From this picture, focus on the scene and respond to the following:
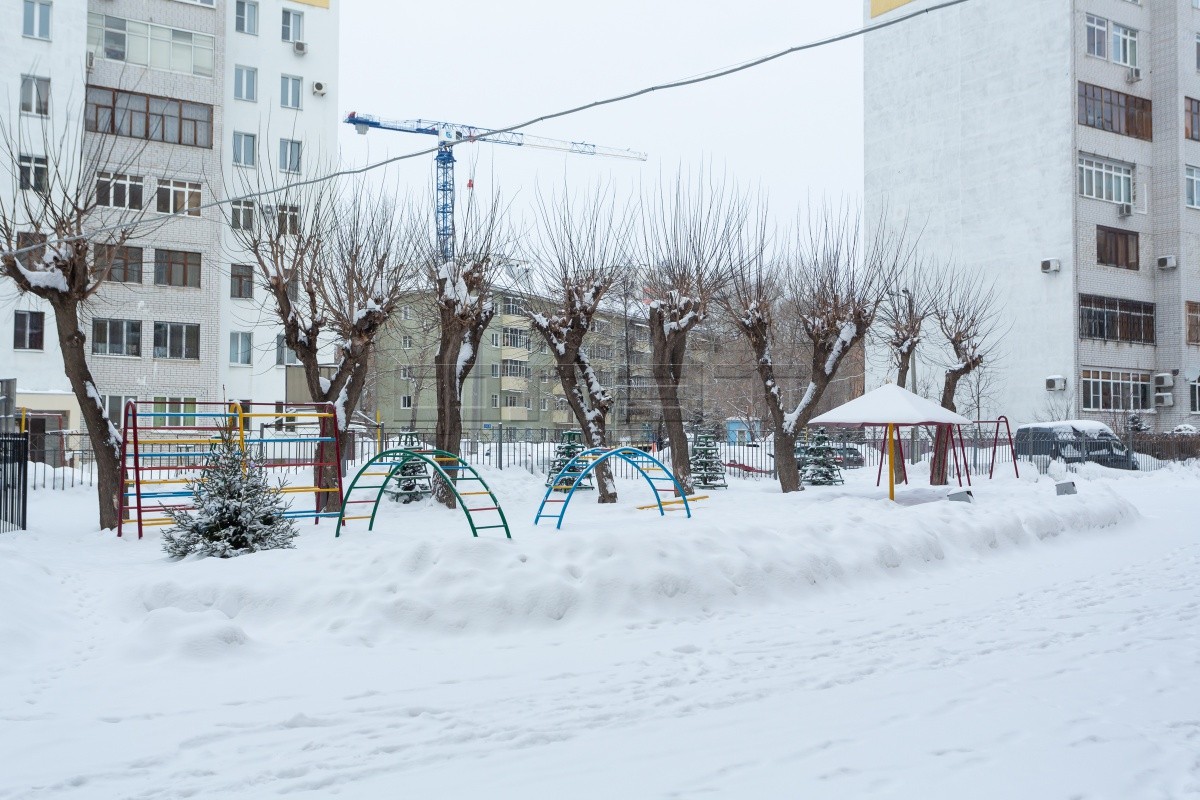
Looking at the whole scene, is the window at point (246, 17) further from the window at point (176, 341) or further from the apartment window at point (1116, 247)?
the apartment window at point (1116, 247)

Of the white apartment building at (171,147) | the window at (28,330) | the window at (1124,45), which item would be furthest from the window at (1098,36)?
the window at (28,330)

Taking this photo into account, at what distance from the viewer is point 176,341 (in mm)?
36906

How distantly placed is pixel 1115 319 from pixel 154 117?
3876 cm

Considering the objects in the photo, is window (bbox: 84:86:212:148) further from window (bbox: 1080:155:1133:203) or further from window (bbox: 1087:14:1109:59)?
window (bbox: 1087:14:1109:59)

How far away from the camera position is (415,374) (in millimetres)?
45469

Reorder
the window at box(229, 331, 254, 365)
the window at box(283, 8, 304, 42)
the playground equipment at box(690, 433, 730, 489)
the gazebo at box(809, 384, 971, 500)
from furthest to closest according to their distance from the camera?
the window at box(283, 8, 304, 42), the window at box(229, 331, 254, 365), the playground equipment at box(690, 433, 730, 489), the gazebo at box(809, 384, 971, 500)

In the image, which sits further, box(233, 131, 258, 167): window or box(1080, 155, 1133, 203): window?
box(1080, 155, 1133, 203): window

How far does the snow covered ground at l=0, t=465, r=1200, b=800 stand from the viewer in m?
5.02

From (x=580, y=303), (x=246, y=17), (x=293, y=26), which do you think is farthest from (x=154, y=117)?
(x=580, y=303)

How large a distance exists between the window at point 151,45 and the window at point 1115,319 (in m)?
35.6

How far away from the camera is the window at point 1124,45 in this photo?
4350cm

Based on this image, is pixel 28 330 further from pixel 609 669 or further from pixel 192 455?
pixel 609 669

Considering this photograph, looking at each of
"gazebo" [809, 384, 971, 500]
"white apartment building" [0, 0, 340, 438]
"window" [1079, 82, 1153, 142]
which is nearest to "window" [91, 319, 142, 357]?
"white apartment building" [0, 0, 340, 438]

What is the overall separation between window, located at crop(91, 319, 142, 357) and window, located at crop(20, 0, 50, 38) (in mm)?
9785
